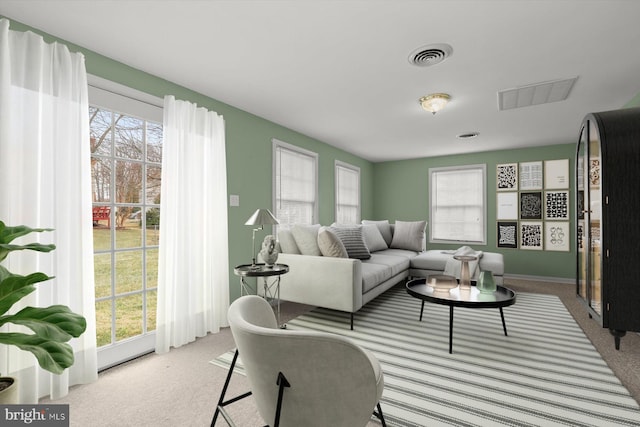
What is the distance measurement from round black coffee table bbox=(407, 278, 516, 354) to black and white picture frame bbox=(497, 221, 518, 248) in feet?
10.4

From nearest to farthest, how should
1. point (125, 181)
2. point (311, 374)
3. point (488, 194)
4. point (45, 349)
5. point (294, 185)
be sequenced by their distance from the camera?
point (311, 374) < point (45, 349) < point (125, 181) < point (294, 185) < point (488, 194)

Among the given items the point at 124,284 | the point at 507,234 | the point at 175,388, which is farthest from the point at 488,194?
the point at 124,284

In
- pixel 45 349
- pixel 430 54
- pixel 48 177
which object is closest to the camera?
pixel 45 349

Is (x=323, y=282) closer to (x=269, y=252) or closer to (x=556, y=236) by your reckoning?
(x=269, y=252)

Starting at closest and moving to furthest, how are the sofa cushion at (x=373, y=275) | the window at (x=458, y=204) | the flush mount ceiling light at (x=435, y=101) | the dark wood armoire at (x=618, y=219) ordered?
the dark wood armoire at (x=618, y=219), the flush mount ceiling light at (x=435, y=101), the sofa cushion at (x=373, y=275), the window at (x=458, y=204)

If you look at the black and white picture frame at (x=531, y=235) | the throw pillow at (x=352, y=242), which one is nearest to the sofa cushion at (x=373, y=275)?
the throw pillow at (x=352, y=242)

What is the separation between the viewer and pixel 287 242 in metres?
3.57

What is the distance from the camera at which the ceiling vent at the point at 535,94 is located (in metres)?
2.78

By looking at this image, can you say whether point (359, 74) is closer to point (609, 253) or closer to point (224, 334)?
point (609, 253)

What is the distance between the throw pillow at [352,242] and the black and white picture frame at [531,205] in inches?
131

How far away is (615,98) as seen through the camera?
3.09 meters

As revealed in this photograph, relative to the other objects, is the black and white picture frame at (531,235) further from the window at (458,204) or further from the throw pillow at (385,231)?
the throw pillow at (385,231)

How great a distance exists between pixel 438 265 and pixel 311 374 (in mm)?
3820

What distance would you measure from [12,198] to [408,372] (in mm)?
2722
